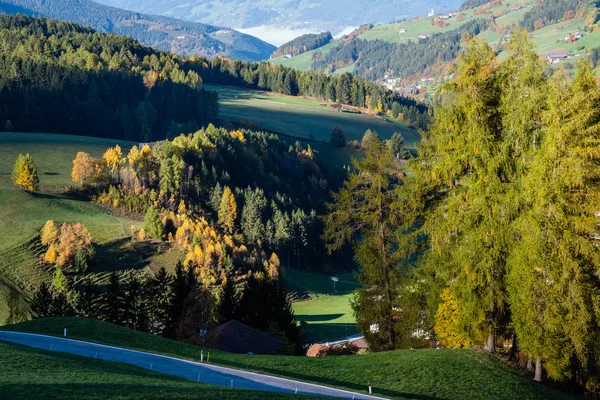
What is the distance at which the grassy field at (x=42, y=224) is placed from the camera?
79.8 metres

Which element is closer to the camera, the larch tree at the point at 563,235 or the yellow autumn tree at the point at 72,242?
the larch tree at the point at 563,235

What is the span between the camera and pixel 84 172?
111 metres

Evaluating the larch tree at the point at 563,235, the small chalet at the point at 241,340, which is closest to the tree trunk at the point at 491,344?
the larch tree at the point at 563,235

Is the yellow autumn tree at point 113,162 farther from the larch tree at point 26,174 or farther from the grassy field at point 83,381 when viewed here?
the grassy field at point 83,381

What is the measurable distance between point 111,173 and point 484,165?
97334 millimetres

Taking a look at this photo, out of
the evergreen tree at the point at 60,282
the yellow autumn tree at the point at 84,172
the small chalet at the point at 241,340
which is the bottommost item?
the evergreen tree at the point at 60,282

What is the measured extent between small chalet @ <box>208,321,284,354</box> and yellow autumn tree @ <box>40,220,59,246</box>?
139ft

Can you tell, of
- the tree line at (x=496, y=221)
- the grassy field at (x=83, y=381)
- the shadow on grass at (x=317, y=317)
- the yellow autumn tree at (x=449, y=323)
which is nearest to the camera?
the grassy field at (x=83, y=381)

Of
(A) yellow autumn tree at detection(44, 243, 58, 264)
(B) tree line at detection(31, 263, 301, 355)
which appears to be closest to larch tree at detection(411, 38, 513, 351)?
(B) tree line at detection(31, 263, 301, 355)

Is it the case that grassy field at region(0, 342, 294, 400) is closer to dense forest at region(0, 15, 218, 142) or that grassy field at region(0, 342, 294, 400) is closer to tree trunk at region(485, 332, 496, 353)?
tree trunk at region(485, 332, 496, 353)

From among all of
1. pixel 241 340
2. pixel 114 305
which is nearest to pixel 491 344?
pixel 241 340

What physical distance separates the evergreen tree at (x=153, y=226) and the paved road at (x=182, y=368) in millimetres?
63611

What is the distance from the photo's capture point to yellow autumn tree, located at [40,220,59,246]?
8588 centimetres

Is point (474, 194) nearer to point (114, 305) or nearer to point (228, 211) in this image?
point (114, 305)
